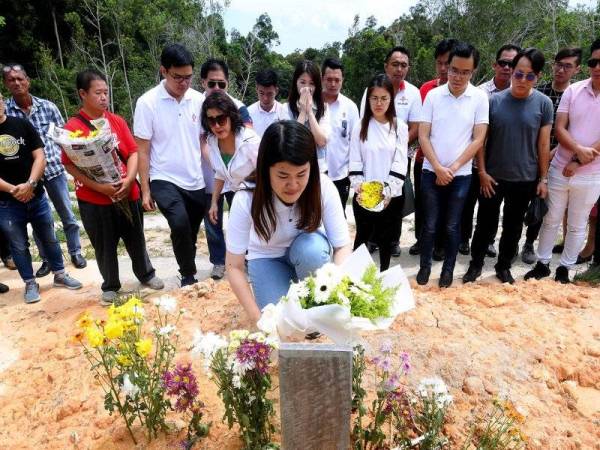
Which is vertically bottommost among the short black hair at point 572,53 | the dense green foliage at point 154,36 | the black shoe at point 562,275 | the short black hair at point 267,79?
the black shoe at point 562,275

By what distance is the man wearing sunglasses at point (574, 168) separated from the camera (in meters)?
3.56

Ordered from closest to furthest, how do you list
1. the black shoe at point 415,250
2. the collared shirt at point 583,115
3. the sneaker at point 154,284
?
the collared shirt at point 583,115 < the sneaker at point 154,284 < the black shoe at point 415,250

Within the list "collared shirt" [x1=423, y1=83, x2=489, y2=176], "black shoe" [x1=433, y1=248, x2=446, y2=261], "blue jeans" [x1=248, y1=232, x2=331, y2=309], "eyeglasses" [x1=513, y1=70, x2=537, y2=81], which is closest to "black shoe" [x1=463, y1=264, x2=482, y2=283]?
"black shoe" [x1=433, y1=248, x2=446, y2=261]

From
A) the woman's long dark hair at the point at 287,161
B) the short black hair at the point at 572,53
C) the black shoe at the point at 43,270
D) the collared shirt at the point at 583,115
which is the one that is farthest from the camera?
the black shoe at the point at 43,270

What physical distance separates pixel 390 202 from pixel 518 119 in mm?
1262

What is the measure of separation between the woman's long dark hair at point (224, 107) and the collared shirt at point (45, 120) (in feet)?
6.90

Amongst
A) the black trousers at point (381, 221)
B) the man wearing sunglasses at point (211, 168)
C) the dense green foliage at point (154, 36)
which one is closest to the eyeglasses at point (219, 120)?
the man wearing sunglasses at point (211, 168)

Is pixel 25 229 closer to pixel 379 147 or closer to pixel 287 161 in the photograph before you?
pixel 287 161

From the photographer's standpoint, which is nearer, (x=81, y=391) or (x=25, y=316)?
(x=81, y=391)

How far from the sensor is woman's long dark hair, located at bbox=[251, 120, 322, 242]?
1.96 metres

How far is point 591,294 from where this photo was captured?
3.48 meters

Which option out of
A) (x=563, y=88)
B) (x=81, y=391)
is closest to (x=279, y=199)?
(x=81, y=391)

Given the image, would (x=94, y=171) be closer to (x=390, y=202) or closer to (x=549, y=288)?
(x=390, y=202)

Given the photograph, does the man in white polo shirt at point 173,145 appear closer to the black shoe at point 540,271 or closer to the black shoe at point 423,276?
the black shoe at point 423,276
